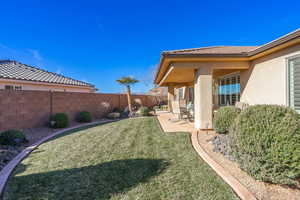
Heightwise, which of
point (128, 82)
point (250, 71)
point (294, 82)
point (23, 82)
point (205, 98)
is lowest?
point (205, 98)

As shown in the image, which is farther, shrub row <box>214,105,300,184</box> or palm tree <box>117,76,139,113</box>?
palm tree <box>117,76,139,113</box>

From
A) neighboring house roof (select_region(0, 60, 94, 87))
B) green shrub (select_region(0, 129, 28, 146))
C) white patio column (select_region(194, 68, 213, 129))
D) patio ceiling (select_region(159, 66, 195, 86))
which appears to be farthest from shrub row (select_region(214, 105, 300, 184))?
neighboring house roof (select_region(0, 60, 94, 87))

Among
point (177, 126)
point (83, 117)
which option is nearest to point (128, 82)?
point (83, 117)

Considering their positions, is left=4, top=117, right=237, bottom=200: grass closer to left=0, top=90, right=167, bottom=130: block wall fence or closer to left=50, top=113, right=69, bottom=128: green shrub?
left=50, top=113, right=69, bottom=128: green shrub

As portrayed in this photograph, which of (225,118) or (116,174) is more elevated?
(225,118)

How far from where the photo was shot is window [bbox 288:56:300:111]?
5.37m

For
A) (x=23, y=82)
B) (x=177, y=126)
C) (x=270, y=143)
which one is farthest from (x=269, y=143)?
(x=23, y=82)

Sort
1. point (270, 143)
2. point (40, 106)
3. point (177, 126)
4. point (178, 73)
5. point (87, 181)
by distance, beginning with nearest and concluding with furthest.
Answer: point (270, 143) < point (87, 181) < point (177, 126) < point (178, 73) < point (40, 106)

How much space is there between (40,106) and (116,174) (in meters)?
8.86

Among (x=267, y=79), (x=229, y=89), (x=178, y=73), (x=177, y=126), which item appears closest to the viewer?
(x=267, y=79)

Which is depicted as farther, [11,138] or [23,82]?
[23,82]

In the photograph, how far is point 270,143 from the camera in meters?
3.24

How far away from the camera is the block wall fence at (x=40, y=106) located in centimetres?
837

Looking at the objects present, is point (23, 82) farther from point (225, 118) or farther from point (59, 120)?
point (225, 118)
